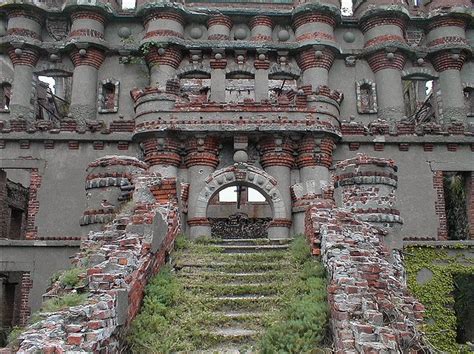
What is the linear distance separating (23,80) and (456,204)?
53.4 feet

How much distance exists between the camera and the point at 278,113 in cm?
1588

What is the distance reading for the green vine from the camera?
553 inches

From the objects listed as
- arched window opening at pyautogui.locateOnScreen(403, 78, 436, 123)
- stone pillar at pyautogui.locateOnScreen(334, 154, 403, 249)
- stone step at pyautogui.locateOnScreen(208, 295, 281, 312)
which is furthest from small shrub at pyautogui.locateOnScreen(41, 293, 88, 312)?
arched window opening at pyautogui.locateOnScreen(403, 78, 436, 123)

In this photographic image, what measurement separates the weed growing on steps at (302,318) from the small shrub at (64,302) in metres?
A: 2.18

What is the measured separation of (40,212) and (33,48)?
22.5 ft

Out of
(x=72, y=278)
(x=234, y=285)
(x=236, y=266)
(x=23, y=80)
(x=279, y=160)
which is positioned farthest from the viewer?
(x=23, y=80)

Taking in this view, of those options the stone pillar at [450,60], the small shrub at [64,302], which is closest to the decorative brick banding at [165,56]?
the stone pillar at [450,60]

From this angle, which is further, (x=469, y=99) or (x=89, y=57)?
(x=469, y=99)

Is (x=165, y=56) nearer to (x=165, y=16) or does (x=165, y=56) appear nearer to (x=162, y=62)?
(x=162, y=62)

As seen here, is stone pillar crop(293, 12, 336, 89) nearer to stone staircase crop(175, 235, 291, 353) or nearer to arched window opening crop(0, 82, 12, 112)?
stone staircase crop(175, 235, 291, 353)

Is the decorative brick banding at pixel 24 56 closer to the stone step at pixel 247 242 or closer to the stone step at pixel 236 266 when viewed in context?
the stone step at pixel 247 242

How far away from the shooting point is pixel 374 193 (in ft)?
37.5

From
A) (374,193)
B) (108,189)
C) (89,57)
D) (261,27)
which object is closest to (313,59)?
(261,27)

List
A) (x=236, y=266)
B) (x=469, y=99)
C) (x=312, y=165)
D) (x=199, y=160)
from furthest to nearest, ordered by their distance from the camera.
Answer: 1. (x=469, y=99)
2. (x=312, y=165)
3. (x=199, y=160)
4. (x=236, y=266)
